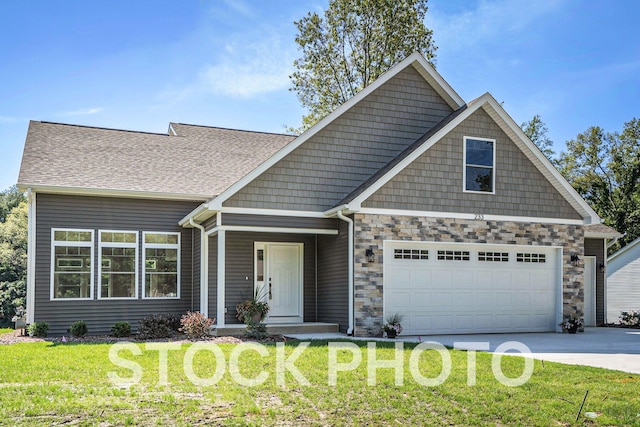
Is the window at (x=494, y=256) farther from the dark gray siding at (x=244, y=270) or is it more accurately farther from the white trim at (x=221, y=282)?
the white trim at (x=221, y=282)

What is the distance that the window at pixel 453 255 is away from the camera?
1652cm

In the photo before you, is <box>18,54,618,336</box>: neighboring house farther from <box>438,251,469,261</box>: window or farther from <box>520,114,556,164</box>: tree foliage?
<box>520,114,556,164</box>: tree foliage

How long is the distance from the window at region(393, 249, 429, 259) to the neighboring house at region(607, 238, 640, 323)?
13.5 meters

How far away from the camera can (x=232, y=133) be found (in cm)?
2255

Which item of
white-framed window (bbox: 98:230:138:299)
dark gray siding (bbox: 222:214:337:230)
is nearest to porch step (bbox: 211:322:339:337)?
dark gray siding (bbox: 222:214:337:230)

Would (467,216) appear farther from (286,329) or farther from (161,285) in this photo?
(161,285)

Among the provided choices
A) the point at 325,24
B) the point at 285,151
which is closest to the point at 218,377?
the point at 285,151

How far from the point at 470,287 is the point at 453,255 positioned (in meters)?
0.92

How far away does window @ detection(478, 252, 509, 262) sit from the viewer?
16947 mm

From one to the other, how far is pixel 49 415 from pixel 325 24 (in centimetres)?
2610

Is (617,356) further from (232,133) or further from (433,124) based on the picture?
(232,133)

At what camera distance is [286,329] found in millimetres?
15828

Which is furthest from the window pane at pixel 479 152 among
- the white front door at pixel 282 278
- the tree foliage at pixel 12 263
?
the tree foliage at pixel 12 263

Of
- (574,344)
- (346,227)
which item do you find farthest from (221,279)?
(574,344)
